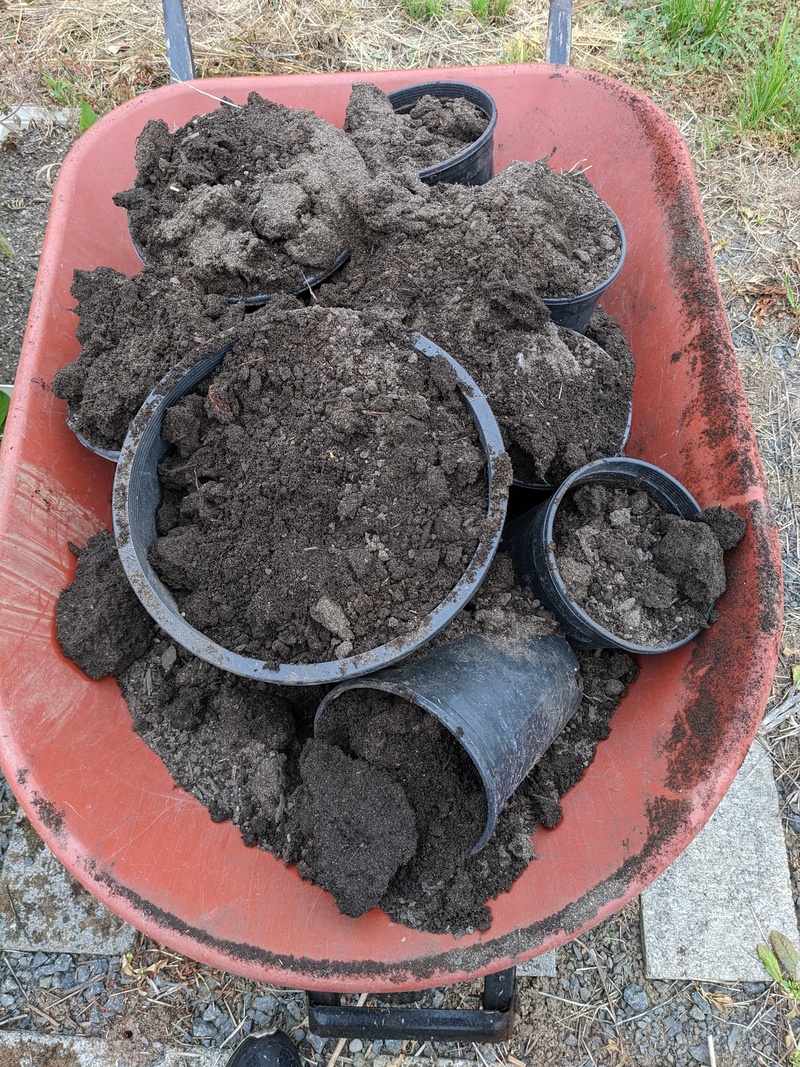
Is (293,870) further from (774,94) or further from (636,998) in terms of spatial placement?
(774,94)

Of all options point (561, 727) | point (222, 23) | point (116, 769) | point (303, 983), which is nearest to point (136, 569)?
point (116, 769)

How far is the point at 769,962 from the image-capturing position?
4.74ft

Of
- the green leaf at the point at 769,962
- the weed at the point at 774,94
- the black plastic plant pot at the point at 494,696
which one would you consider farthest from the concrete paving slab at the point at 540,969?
the weed at the point at 774,94

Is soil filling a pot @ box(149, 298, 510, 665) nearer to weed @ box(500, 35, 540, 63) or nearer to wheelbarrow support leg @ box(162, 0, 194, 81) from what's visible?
wheelbarrow support leg @ box(162, 0, 194, 81)

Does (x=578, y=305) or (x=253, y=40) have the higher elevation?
(x=253, y=40)

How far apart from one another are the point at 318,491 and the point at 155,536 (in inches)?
13.6

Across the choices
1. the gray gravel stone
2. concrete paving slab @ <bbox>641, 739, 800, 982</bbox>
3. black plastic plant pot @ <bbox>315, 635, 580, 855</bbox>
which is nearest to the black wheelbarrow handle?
black plastic plant pot @ <bbox>315, 635, 580, 855</bbox>

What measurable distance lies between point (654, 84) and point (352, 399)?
7.82 feet

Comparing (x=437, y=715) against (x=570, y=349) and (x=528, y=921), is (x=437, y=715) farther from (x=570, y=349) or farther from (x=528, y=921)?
(x=570, y=349)

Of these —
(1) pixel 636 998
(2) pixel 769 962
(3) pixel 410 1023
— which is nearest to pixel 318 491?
(3) pixel 410 1023

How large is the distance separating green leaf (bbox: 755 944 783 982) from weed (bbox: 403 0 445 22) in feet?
11.3

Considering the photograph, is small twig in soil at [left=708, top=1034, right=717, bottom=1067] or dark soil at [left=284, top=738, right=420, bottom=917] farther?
small twig in soil at [left=708, top=1034, right=717, bottom=1067]

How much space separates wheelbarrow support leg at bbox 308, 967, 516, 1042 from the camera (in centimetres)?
111

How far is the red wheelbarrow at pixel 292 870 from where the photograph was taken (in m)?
1.02
